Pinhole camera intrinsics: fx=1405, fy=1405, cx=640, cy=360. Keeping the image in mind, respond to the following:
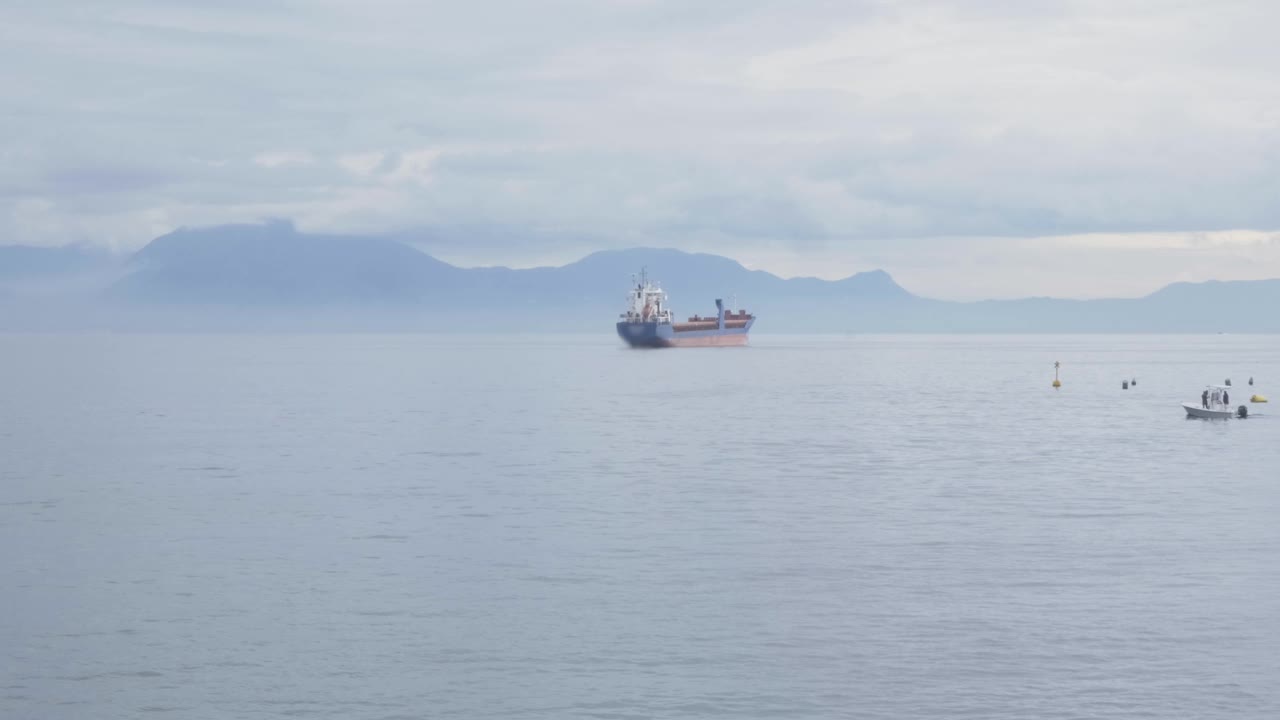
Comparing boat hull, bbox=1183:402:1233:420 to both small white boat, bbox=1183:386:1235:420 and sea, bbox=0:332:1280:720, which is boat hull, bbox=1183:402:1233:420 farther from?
sea, bbox=0:332:1280:720

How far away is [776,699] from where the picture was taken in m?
23.8

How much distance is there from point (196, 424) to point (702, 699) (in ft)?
224

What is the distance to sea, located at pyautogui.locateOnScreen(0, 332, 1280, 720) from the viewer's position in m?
24.3

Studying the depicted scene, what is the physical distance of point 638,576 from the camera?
3391 cm

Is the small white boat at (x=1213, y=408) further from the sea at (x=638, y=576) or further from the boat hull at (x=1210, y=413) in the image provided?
the sea at (x=638, y=576)

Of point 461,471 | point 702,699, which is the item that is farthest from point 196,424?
point 702,699

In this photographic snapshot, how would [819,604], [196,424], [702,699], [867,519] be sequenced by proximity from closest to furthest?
[702,699] < [819,604] < [867,519] < [196,424]

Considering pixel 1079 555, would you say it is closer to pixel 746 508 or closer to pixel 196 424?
pixel 746 508

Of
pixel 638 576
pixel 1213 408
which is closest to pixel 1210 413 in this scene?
pixel 1213 408

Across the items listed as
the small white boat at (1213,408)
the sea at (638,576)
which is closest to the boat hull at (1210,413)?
the small white boat at (1213,408)

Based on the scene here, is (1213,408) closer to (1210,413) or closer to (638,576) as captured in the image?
(1210,413)

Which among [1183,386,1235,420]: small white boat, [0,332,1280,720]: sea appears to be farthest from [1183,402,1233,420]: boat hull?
[0,332,1280,720]: sea

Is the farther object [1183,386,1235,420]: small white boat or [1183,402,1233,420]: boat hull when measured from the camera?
[1183,386,1235,420]: small white boat

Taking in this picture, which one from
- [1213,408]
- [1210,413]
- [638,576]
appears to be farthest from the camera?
[1213,408]
